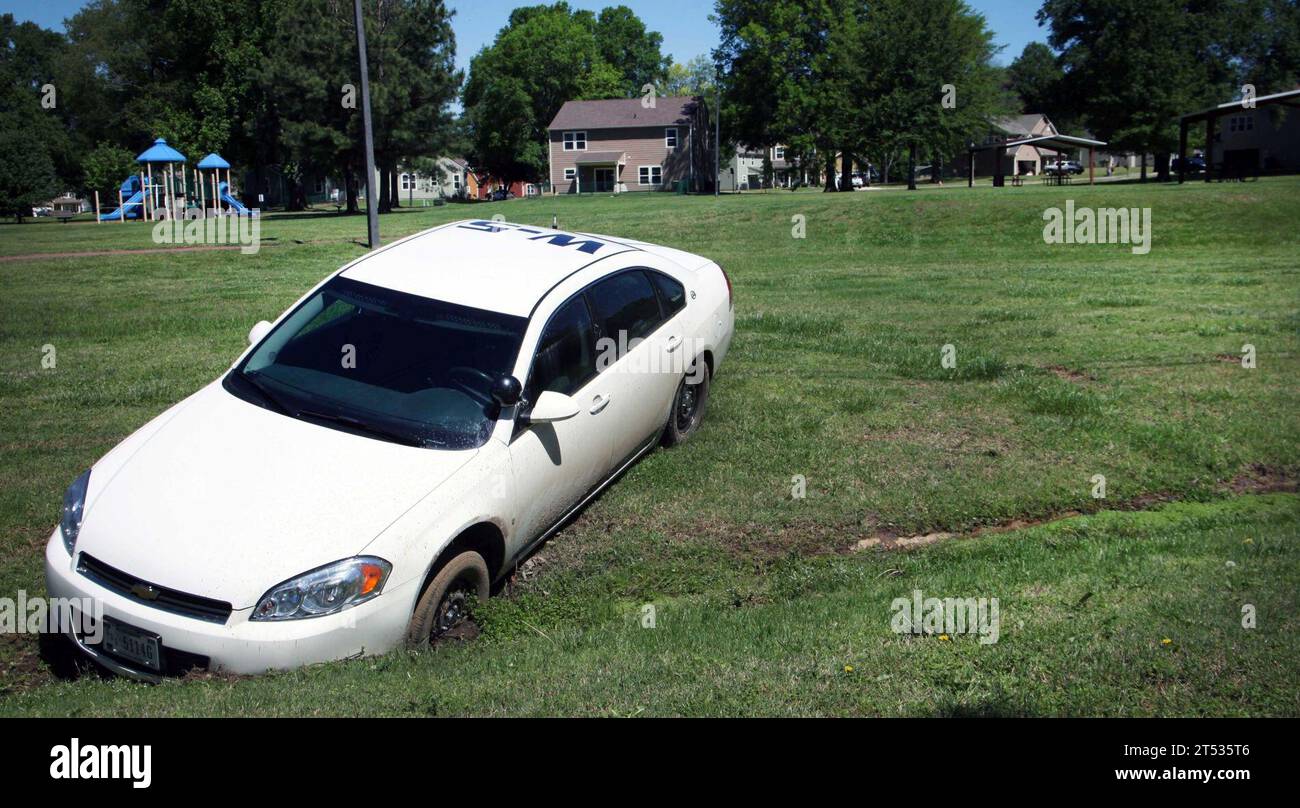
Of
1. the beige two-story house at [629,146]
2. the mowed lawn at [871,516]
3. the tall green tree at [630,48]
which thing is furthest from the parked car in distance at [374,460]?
the tall green tree at [630,48]

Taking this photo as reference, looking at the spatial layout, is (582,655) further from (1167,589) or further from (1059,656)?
(1167,589)

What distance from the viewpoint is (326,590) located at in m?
4.15

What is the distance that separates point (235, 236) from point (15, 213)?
2932cm

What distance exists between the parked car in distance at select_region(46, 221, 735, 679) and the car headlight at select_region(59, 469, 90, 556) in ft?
0.04

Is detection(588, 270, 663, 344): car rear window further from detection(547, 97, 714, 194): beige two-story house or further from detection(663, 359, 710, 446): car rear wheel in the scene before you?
detection(547, 97, 714, 194): beige two-story house

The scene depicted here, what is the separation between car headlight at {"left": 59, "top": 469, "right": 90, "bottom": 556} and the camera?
4.51m

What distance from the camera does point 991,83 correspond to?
59906 millimetres

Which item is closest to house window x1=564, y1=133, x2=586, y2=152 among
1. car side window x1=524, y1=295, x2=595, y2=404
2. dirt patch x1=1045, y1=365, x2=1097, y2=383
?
dirt patch x1=1045, y1=365, x2=1097, y2=383

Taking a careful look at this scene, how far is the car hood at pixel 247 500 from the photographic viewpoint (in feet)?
13.5

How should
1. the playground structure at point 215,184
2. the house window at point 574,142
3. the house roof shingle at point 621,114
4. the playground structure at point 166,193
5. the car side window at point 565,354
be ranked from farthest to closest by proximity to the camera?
the house window at point 574,142
the house roof shingle at point 621,114
the playground structure at point 215,184
the playground structure at point 166,193
the car side window at point 565,354

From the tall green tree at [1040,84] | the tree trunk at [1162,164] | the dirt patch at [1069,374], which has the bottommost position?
the dirt patch at [1069,374]

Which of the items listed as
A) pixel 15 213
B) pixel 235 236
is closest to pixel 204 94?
pixel 15 213

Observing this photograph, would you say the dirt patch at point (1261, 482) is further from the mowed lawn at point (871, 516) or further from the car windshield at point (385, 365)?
the car windshield at point (385, 365)

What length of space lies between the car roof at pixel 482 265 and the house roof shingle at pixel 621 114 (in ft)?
259
